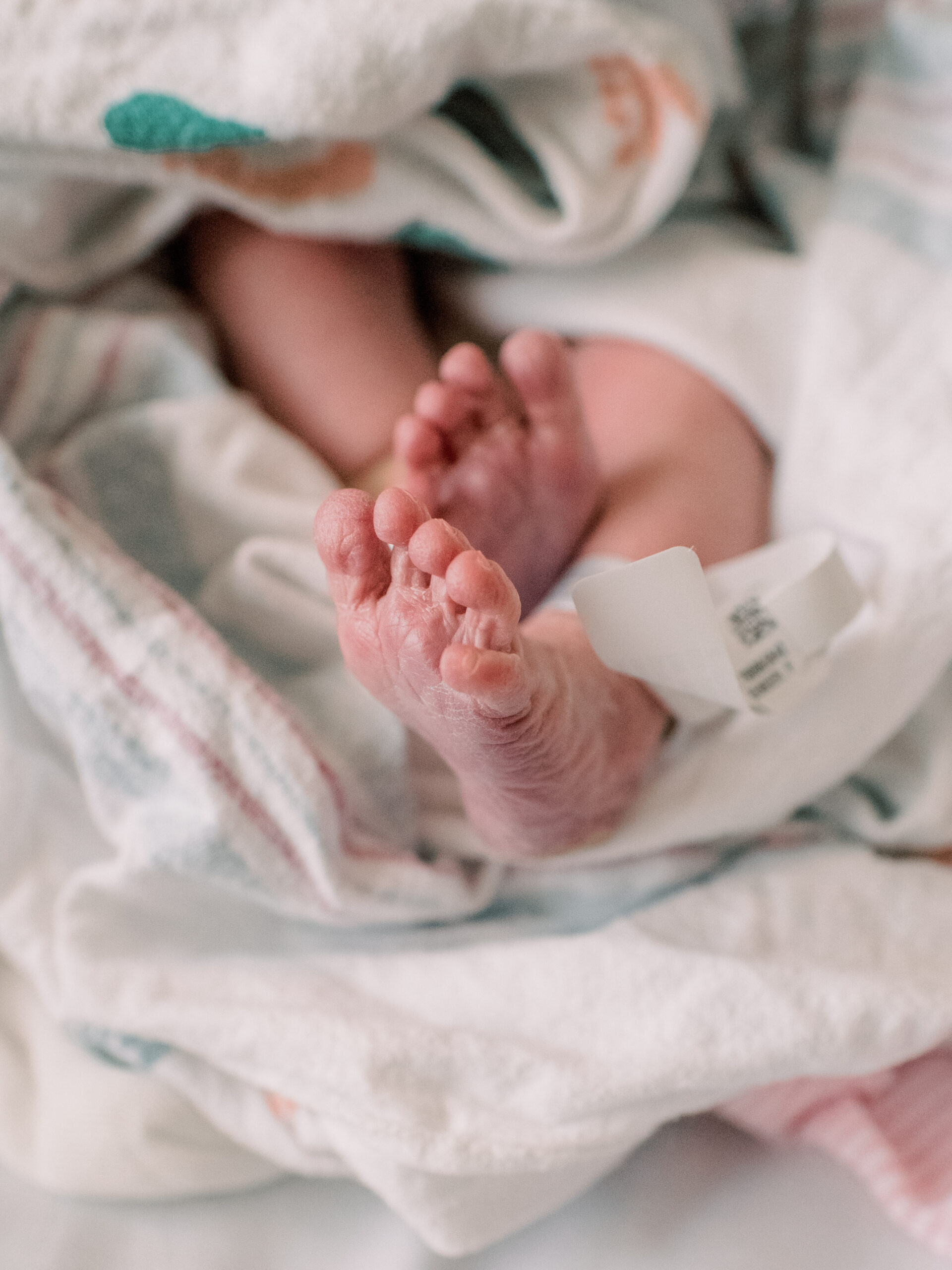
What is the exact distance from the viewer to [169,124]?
0.44 meters

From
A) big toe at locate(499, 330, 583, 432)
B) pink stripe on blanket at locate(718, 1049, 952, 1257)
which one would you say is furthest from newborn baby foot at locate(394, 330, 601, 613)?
pink stripe on blanket at locate(718, 1049, 952, 1257)

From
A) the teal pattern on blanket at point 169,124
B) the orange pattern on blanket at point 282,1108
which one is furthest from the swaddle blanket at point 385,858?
the teal pattern on blanket at point 169,124

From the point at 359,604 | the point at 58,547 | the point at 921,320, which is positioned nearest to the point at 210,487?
the point at 58,547

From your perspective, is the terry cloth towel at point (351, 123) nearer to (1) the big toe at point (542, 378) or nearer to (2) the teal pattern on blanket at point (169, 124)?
(2) the teal pattern on blanket at point (169, 124)

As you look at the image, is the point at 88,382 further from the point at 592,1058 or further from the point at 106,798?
the point at 592,1058

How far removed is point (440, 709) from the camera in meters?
0.29

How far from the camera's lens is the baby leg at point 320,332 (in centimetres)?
49

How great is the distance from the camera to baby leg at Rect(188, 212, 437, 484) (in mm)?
486

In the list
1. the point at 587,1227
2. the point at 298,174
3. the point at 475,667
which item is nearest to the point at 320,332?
the point at 298,174

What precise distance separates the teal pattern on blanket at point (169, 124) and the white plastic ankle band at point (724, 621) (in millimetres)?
250

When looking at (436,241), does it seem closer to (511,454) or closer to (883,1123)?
(511,454)

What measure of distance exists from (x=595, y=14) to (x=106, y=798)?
0.42 metres

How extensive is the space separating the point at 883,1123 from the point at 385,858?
0.23m

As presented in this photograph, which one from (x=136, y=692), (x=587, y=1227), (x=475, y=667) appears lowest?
(x=587, y=1227)
